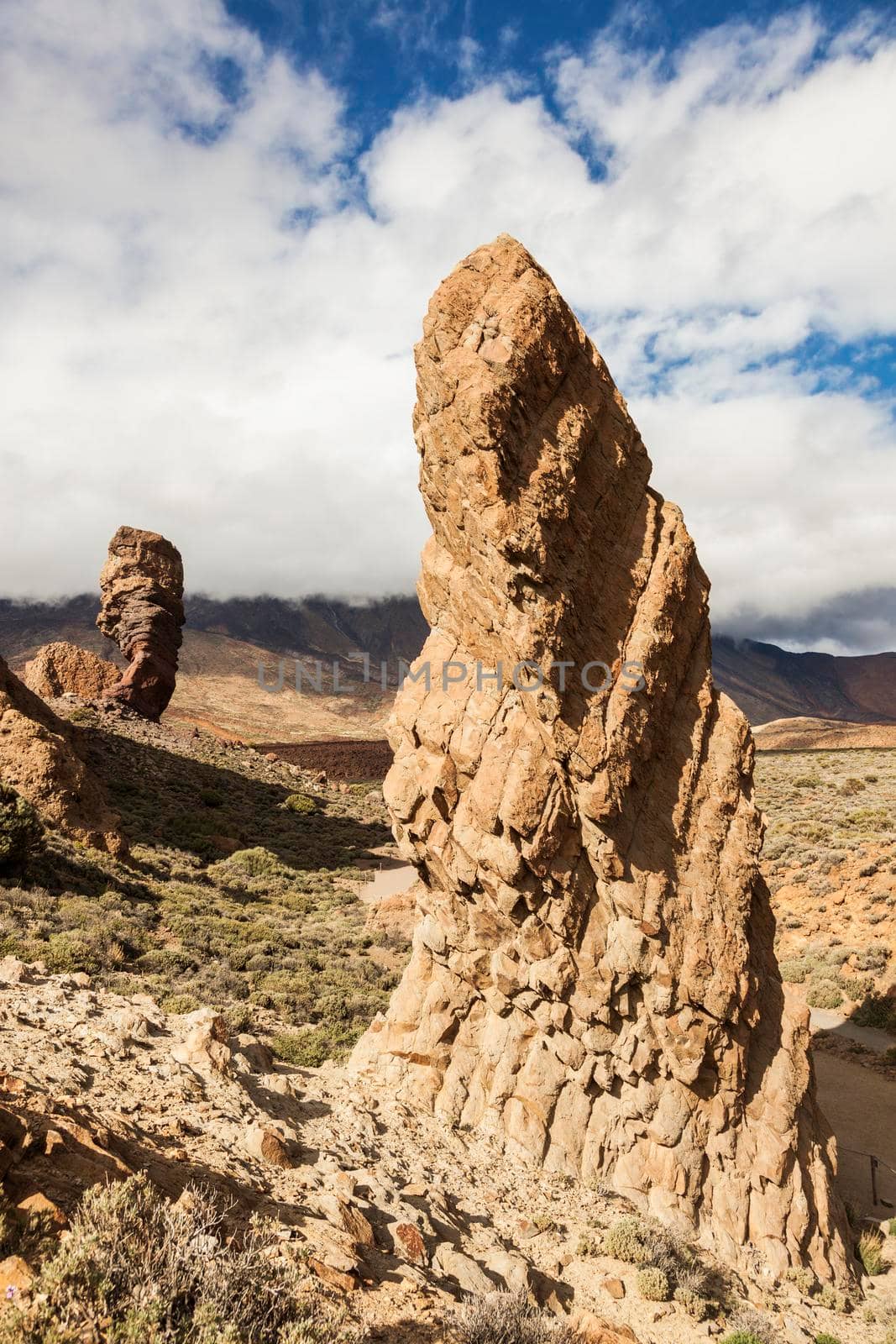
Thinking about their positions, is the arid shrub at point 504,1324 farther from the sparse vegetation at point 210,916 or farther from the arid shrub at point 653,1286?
the sparse vegetation at point 210,916

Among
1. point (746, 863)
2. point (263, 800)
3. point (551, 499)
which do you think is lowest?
point (263, 800)

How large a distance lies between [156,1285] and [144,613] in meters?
45.6

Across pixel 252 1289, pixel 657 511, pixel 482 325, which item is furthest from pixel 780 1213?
pixel 482 325

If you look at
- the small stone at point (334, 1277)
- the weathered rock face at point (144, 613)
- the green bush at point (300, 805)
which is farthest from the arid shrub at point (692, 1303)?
the weathered rock face at point (144, 613)

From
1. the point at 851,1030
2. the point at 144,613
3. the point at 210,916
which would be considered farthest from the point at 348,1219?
the point at 144,613

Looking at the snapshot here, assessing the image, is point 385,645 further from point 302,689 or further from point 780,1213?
point 780,1213

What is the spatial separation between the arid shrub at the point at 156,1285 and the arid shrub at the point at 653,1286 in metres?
4.07

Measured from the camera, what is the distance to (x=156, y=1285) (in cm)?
403

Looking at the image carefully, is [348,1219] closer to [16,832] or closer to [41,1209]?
[41,1209]

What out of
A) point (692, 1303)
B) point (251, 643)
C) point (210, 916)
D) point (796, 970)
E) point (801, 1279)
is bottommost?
point (796, 970)

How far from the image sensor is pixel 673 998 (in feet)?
28.9

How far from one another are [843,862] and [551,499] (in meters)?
23.9

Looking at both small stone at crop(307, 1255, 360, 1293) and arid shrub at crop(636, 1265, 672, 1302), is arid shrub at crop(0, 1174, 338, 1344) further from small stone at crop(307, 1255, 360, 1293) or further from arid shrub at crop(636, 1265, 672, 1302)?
arid shrub at crop(636, 1265, 672, 1302)

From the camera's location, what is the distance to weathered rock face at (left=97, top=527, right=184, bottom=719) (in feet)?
148
